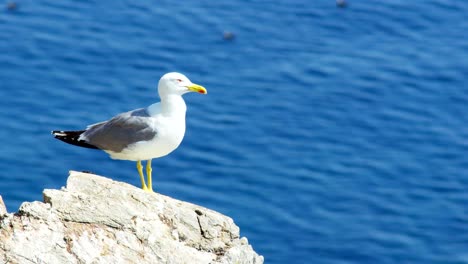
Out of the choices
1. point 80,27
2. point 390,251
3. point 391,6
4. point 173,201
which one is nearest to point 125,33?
point 80,27

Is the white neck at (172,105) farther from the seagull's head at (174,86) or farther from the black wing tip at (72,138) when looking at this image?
the black wing tip at (72,138)

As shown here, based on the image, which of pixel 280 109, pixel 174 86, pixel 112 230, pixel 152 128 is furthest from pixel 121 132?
pixel 280 109

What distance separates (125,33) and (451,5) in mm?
8839

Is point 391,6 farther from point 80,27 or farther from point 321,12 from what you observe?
point 80,27

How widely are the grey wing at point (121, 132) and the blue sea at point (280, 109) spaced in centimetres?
934

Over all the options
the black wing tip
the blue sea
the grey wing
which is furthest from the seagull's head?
the blue sea

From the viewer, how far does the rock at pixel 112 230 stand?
10695mm

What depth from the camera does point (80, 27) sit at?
1160 inches

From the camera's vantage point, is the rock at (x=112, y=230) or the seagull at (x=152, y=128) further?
the seagull at (x=152, y=128)

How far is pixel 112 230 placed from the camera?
443 inches

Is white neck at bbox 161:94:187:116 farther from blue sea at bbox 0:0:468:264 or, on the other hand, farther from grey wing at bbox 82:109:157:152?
blue sea at bbox 0:0:468:264

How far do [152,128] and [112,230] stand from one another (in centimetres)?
307

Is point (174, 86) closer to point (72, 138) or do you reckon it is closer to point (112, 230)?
point (72, 138)

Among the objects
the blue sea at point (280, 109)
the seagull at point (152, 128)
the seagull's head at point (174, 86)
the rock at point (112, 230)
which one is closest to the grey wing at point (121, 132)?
the seagull at point (152, 128)
